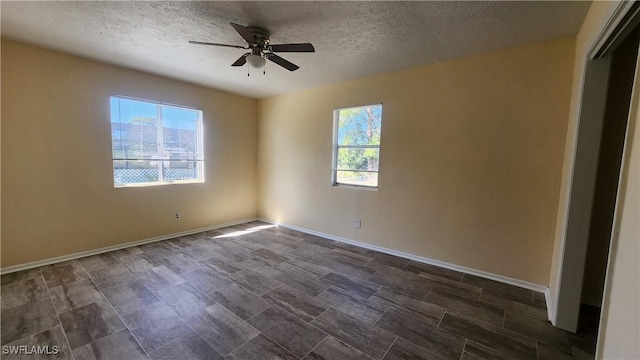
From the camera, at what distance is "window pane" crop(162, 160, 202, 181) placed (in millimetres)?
4180

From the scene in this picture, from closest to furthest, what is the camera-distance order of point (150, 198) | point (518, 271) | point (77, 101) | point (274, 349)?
point (274, 349) → point (518, 271) → point (77, 101) → point (150, 198)

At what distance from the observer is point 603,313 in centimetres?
114

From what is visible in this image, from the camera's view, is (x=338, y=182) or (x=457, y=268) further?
(x=338, y=182)

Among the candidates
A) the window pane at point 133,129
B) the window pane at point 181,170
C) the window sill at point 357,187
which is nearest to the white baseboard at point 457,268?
the window sill at point 357,187

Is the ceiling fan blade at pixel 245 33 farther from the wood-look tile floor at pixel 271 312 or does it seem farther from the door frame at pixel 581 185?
the door frame at pixel 581 185

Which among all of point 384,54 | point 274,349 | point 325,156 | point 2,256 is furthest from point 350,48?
point 2,256

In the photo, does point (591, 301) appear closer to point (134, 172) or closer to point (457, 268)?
point (457, 268)

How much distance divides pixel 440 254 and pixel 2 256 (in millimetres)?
5150

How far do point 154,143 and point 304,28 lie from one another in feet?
9.95

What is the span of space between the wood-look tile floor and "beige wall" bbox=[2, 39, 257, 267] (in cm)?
43

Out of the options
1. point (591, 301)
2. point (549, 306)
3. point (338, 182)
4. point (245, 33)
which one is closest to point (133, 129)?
point (245, 33)

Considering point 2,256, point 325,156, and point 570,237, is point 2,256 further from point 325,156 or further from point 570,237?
point 570,237

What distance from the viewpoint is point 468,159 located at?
301 centimetres

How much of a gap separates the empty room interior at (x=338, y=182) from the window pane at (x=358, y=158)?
1.3 inches
